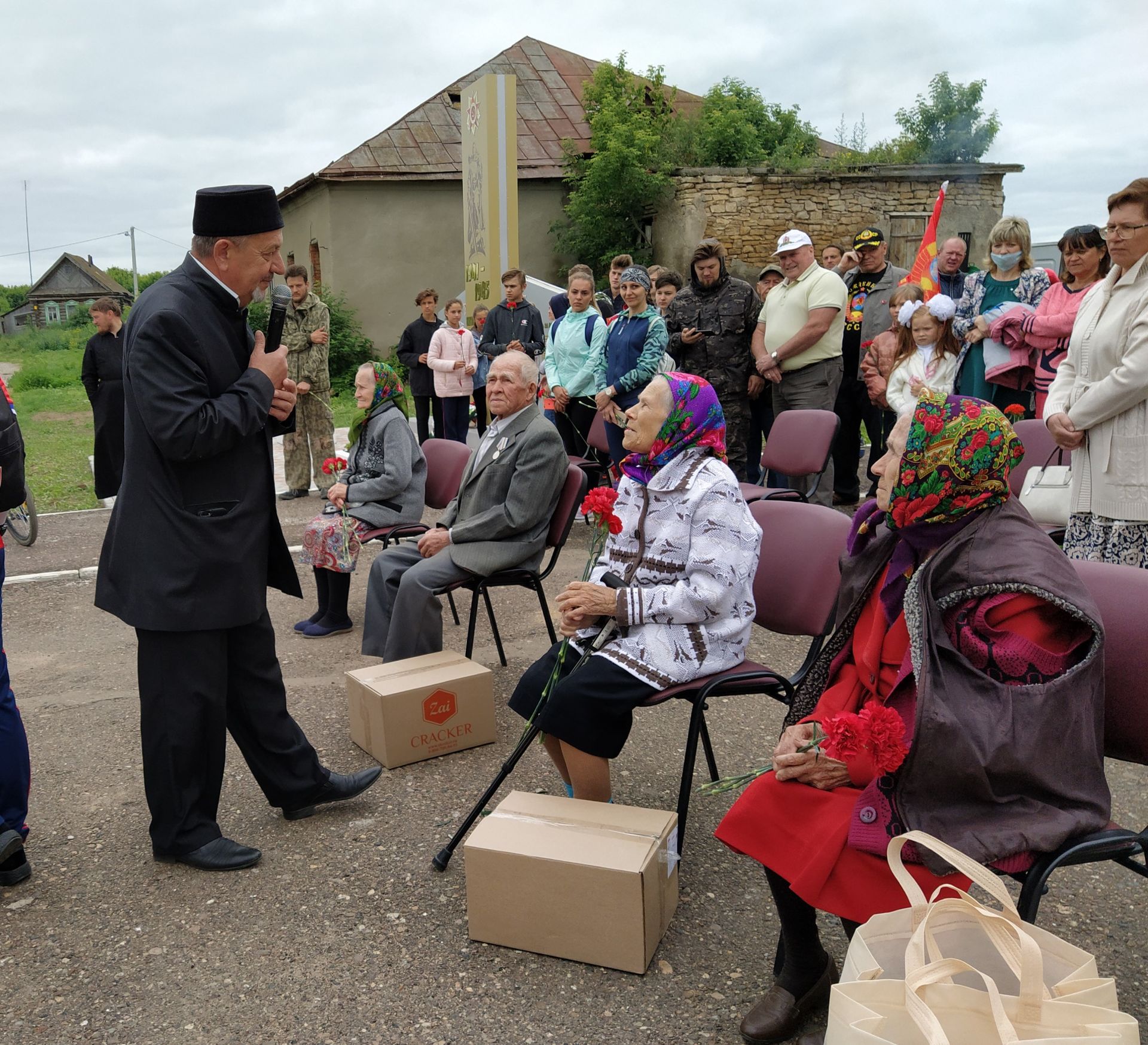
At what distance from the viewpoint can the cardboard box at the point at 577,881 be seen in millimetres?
2438

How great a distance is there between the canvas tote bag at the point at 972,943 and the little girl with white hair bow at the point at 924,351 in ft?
17.3

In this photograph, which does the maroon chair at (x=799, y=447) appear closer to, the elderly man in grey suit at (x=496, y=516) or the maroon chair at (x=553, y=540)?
the maroon chair at (x=553, y=540)

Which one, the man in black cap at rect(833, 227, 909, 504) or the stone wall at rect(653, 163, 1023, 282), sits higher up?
the stone wall at rect(653, 163, 1023, 282)

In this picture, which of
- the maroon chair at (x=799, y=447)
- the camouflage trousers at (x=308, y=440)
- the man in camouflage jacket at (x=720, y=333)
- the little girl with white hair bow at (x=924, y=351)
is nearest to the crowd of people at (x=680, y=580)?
the little girl with white hair bow at (x=924, y=351)

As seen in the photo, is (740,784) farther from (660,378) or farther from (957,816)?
(660,378)

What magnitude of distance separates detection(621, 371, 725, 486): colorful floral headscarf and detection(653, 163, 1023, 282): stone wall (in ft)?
50.6

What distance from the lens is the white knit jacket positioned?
290 cm

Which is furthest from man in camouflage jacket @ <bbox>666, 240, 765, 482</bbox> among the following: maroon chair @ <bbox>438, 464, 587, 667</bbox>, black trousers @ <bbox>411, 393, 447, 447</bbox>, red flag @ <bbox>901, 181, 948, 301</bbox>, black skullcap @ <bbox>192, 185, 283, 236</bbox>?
black skullcap @ <bbox>192, 185, 283, 236</bbox>

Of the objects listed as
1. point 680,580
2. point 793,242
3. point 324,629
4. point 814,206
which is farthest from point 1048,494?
point 814,206

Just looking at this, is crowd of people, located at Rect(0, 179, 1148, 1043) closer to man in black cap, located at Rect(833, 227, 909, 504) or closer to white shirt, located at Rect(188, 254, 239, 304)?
white shirt, located at Rect(188, 254, 239, 304)

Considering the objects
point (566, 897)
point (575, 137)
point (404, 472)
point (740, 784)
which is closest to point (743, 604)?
point (740, 784)

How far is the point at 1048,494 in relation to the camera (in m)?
4.41

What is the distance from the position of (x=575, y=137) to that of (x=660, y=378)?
20.1 m

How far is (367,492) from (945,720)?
3.89 meters
